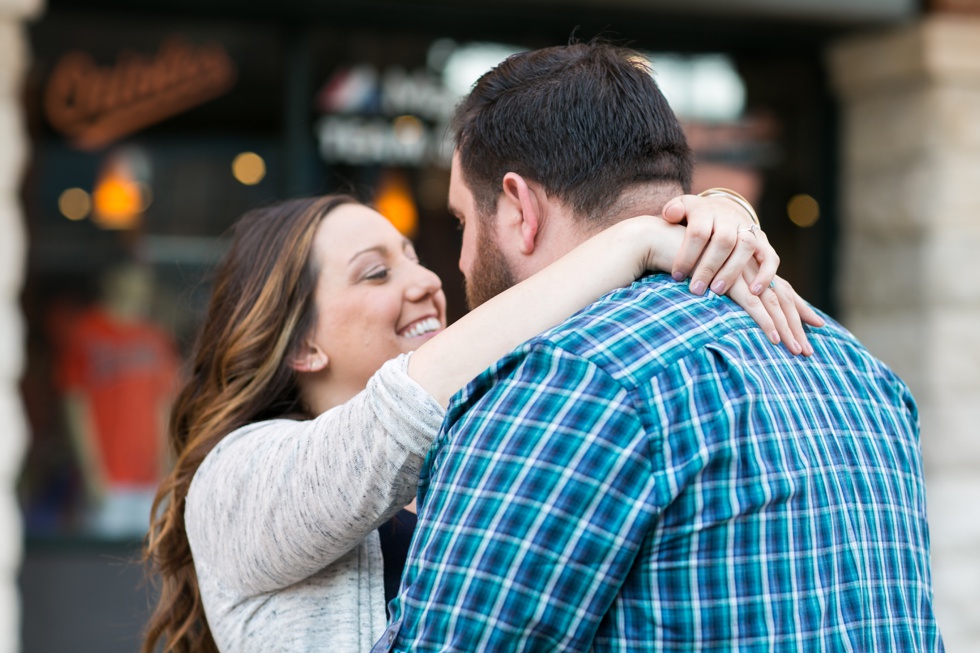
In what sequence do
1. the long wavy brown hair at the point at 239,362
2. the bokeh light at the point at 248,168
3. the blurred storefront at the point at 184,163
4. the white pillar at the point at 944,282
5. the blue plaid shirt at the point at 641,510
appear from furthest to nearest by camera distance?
the bokeh light at the point at 248,168 → the blurred storefront at the point at 184,163 → the white pillar at the point at 944,282 → the long wavy brown hair at the point at 239,362 → the blue plaid shirt at the point at 641,510

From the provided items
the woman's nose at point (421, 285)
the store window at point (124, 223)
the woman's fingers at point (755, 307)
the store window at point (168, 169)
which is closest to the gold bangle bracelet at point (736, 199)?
the woman's fingers at point (755, 307)

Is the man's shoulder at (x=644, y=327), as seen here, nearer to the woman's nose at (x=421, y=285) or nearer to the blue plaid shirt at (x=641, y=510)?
the blue plaid shirt at (x=641, y=510)

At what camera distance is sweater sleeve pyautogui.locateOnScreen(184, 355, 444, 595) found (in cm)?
144

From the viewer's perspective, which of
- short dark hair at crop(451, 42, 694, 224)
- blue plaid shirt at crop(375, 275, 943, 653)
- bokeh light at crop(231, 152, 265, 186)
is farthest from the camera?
bokeh light at crop(231, 152, 265, 186)

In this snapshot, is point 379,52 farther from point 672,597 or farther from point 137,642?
point 672,597

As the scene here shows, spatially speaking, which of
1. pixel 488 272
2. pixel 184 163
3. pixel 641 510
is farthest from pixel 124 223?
pixel 641 510

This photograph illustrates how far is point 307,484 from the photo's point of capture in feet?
5.21

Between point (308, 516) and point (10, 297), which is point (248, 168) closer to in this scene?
point (10, 297)

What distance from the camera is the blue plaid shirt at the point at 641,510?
3.87 feet

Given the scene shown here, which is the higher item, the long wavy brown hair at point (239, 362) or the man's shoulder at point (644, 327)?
the man's shoulder at point (644, 327)

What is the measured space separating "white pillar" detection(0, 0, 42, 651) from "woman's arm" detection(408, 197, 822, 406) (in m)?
2.78

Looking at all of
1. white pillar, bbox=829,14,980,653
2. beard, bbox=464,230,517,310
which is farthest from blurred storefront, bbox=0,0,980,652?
beard, bbox=464,230,517,310

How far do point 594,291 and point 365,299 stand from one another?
0.86 metres

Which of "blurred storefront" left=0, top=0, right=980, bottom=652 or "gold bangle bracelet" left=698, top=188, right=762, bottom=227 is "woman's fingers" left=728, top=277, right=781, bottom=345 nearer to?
"gold bangle bracelet" left=698, top=188, right=762, bottom=227
